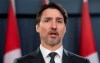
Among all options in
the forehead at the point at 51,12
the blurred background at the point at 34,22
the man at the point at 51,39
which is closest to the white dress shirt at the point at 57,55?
the man at the point at 51,39

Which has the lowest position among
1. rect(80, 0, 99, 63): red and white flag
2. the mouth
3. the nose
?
rect(80, 0, 99, 63): red and white flag

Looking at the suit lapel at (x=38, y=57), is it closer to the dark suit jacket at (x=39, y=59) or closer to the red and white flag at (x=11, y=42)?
the dark suit jacket at (x=39, y=59)

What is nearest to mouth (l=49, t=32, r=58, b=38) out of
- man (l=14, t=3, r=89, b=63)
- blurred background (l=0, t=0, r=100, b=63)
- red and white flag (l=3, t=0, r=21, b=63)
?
man (l=14, t=3, r=89, b=63)

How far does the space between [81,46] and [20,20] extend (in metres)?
0.53

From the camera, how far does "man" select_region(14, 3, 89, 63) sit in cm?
97

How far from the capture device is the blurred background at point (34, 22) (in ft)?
6.84

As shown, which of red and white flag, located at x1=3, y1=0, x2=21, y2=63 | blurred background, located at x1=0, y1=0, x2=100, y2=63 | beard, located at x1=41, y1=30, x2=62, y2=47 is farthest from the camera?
blurred background, located at x1=0, y1=0, x2=100, y2=63

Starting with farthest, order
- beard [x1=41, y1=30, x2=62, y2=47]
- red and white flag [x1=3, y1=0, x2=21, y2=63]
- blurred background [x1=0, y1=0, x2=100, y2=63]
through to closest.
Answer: blurred background [x1=0, y1=0, x2=100, y2=63]
red and white flag [x1=3, y1=0, x2=21, y2=63]
beard [x1=41, y1=30, x2=62, y2=47]

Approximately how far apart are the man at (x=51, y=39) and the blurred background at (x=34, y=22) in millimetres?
1062

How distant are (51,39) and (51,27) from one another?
0.05 meters

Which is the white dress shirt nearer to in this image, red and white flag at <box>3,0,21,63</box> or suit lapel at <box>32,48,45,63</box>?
suit lapel at <box>32,48,45,63</box>

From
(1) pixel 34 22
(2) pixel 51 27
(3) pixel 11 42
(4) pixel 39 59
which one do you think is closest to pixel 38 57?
(4) pixel 39 59

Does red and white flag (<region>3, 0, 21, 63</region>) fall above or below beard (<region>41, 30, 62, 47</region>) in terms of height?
below

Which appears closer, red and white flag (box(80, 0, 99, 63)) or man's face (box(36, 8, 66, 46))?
man's face (box(36, 8, 66, 46))
